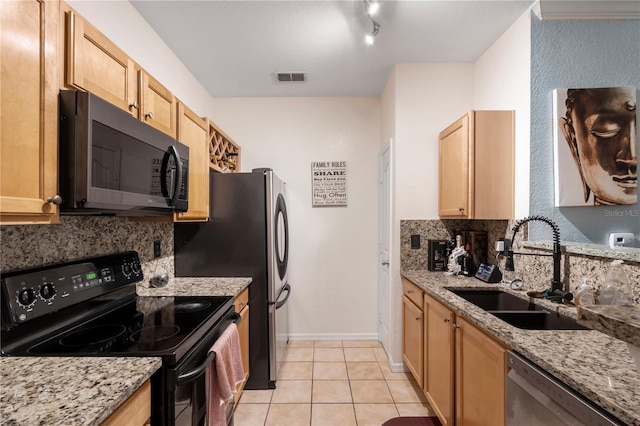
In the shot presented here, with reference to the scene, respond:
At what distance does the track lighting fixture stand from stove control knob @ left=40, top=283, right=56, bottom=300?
86.1 inches

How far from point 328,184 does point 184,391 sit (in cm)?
243

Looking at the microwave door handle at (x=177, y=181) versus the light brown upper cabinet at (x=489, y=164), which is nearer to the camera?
the microwave door handle at (x=177, y=181)

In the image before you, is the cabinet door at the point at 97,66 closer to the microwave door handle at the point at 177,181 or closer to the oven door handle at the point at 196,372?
the microwave door handle at the point at 177,181

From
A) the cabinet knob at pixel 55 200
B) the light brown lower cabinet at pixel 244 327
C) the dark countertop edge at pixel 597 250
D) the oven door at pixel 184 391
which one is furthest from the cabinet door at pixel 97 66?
the dark countertop edge at pixel 597 250

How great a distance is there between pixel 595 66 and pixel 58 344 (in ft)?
10.4

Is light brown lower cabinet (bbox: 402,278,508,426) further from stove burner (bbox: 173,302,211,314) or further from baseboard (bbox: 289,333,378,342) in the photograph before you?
stove burner (bbox: 173,302,211,314)

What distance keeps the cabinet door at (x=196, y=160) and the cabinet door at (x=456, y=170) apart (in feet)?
6.14

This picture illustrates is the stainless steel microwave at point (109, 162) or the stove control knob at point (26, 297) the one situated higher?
the stainless steel microwave at point (109, 162)

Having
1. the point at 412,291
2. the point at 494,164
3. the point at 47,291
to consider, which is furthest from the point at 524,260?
the point at 47,291

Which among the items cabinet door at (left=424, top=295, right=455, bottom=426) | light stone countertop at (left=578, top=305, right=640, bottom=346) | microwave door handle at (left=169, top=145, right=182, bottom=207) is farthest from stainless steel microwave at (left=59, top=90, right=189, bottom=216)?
cabinet door at (left=424, top=295, right=455, bottom=426)

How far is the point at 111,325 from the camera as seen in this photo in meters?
1.32

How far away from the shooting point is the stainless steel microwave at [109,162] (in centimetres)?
98

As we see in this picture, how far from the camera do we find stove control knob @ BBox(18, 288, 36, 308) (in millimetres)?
1082

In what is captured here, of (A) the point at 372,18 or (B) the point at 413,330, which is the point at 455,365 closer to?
(B) the point at 413,330
